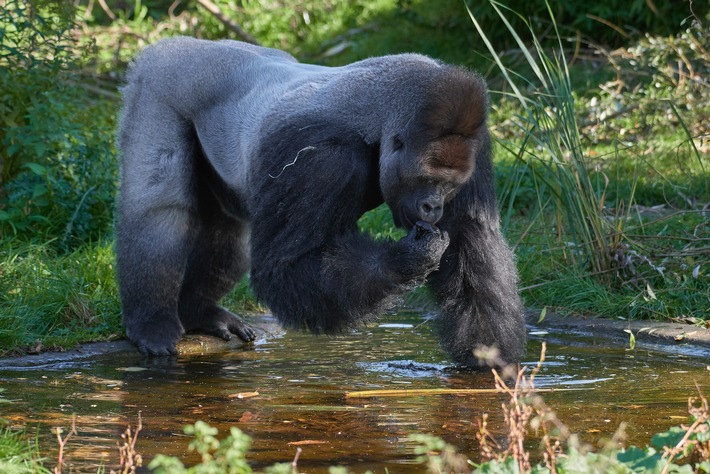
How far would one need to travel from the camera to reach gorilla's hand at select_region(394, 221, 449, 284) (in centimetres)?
388

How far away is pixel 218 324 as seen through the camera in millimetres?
5324

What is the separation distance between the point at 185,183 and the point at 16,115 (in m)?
1.77

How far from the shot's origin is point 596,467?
2215 mm

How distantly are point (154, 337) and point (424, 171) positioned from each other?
1773 mm

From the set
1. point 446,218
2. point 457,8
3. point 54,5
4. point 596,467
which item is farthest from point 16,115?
point 457,8

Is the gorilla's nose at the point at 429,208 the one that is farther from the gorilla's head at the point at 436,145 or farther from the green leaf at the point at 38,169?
the green leaf at the point at 38,169

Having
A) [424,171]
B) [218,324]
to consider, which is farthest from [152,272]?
[424,171]

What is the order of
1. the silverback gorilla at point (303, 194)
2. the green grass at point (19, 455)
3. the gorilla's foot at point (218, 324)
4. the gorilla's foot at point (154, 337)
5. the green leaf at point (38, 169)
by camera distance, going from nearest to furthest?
the green grass at point (19, 455) < the silverback gorilla at point (303, 194) < the gorilla's foot at point (154, 337) < the gorilla's foot at point (218, 324) < the green leaf at point (38, 169)

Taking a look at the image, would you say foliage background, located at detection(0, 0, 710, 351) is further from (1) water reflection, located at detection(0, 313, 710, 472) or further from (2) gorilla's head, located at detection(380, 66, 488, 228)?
(2) gorilla's head, located at detection(380, 66, 488, 228)

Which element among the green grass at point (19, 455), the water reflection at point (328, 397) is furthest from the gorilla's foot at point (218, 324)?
the green grass at point (19, 455)

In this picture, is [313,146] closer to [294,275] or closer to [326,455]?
[294,275]

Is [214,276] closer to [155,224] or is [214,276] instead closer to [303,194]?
[155,224]

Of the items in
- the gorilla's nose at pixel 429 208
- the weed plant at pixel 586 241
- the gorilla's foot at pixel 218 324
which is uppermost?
the gorilla's nose at pixel 429 208

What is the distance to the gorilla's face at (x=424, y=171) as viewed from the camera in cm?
383
